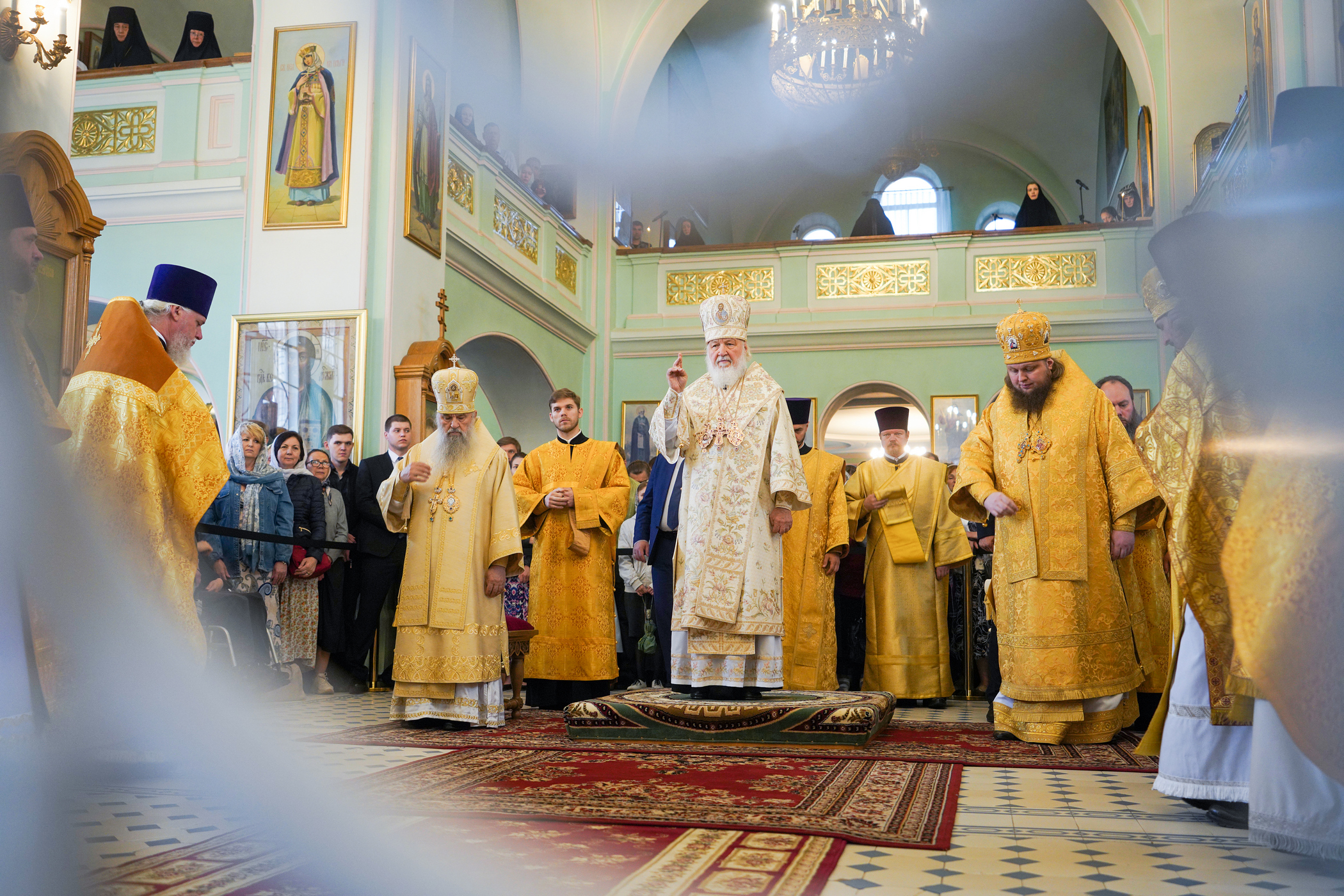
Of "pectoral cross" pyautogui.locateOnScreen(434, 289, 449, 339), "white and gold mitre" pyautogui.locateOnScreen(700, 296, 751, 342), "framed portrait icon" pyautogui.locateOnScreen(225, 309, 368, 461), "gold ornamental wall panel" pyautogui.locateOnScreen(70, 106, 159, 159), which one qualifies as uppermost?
"gold ornamental wall panel" pyautogui.locateOnScreen(70, 106, 159, 159)

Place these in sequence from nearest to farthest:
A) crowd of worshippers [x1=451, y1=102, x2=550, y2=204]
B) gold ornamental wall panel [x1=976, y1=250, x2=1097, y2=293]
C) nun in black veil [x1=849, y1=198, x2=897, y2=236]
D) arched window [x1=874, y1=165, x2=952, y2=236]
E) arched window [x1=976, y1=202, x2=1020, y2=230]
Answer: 1. crowd of worshippers [x1=451, y1=102, x2=550, y2=204]
2. gold ornamental wall panel [x1=976, y1=250, x2=1097, y2=293]
3. nun in black veil [x1=849, y1=198, x2=897, y2=236]
4. arched window [x1=976, y1=202, x2=1020, y2=230]
5. arched window [x1=874, y1=165, x2=952, y2=236]

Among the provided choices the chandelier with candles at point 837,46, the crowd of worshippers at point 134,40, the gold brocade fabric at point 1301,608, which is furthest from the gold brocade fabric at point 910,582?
the crowd of worshippers at point 134,40

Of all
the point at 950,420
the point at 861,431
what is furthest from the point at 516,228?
the point at 861,431

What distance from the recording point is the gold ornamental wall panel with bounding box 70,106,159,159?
28.7ft

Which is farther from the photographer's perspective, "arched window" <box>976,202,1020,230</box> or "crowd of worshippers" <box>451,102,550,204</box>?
"arched window" <box>976,202,1020,230</box>

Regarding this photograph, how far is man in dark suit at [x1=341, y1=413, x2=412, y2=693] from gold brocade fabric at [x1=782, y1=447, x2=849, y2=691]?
2.44m

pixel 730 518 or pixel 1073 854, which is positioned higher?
pixel 730 518

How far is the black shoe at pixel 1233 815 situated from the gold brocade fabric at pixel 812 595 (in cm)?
309

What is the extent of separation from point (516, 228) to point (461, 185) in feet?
4.45

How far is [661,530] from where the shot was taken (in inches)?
201

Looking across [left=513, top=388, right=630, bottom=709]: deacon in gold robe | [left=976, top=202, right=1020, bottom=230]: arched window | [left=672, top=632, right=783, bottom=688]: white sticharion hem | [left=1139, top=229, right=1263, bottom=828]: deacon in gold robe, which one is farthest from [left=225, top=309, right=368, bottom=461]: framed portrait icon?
[left=976, top=202, right=1020, bottom=230]: arched window

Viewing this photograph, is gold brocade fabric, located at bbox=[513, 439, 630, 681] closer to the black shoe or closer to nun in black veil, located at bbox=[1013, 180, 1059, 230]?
the black shoe

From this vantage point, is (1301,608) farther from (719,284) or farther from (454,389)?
(719,284)

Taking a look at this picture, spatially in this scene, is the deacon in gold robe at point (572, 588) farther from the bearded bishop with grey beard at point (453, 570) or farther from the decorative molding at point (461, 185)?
the decorative molding at point (461, 185)
